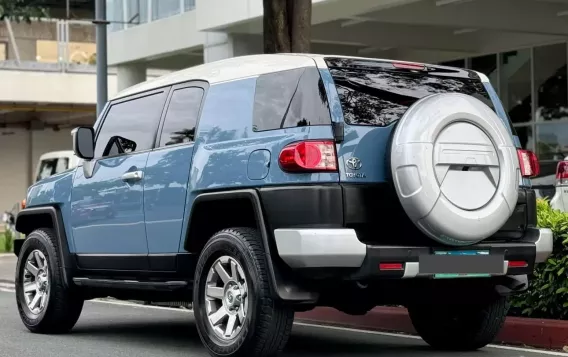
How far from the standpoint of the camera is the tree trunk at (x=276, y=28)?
11.4 metres

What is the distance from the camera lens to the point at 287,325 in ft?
22.1

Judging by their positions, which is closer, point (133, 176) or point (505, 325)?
point (133, 176)

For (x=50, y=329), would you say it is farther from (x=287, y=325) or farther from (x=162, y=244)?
(x=287, y=325)

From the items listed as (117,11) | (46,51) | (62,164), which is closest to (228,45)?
(62,164)

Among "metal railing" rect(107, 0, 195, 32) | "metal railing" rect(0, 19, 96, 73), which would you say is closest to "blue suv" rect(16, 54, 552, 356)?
"metal railing" rect(107, 0, 195, 32)

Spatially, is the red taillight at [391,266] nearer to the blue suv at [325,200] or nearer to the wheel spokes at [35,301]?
the blue suv at [325,200]

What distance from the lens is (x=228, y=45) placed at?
20078 mm

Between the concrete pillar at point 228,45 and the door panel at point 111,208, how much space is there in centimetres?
1134

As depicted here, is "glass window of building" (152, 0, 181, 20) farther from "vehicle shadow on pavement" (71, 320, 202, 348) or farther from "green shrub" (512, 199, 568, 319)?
"green shrub" (512, 199, 568, 319)

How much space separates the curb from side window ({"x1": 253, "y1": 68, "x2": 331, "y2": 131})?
269 cm

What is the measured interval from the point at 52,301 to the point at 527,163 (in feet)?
13.2

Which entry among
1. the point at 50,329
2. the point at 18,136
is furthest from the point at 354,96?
the point at 18,136

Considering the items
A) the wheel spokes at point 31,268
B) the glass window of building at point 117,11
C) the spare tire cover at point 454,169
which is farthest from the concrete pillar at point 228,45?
the spare tire cover at point 454,169

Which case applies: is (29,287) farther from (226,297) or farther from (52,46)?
(52,46)
